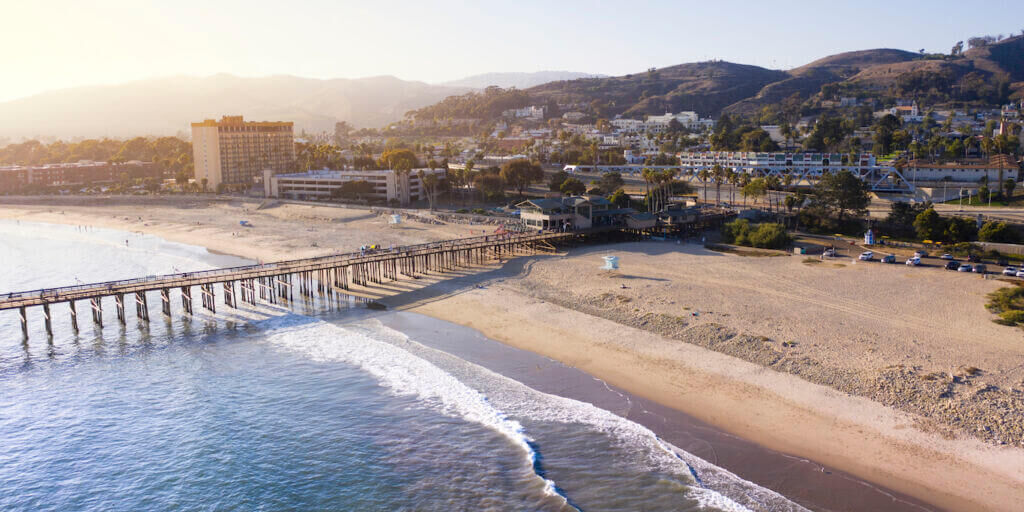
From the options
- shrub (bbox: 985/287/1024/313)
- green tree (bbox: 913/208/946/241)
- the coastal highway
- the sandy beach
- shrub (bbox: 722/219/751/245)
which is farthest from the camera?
shrub (bbox: 722/219/751/245)

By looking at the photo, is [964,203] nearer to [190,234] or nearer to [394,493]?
[394,493]

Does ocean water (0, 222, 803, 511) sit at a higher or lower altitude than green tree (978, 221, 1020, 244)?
lower

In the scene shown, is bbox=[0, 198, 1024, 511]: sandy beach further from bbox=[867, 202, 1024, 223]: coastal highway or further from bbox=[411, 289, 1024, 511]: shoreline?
bbox=[867, 202, 1024, 223]: coastal highway

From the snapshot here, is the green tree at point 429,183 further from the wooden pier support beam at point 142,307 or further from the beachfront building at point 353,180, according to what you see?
the wooden pier support beam at point 142,307

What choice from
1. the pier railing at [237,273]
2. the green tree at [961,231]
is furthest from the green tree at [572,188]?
the green tree at [961,231]

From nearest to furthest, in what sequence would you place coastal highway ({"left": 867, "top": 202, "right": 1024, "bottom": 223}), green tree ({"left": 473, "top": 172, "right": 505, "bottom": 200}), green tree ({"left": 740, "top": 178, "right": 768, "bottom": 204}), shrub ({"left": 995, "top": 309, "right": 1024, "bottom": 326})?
shrub ({"left": 995, "top": 309, "right": 1024, "bottom": 326}) → coastal highway ({"left": 867, "top": 202, "right": 1024, "bottom": 223}) → green tree ({"left": 740, "top": 178, "right": 768, "bottom": 204}) → green tree ({"left": 473, "top": 172, "right": 505, "bottom": 200})

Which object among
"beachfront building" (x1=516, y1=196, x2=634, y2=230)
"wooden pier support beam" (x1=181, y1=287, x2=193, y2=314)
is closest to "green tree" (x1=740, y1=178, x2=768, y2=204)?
"beachfront building" (x1=516, y1=196, x2=634, y2=230)
